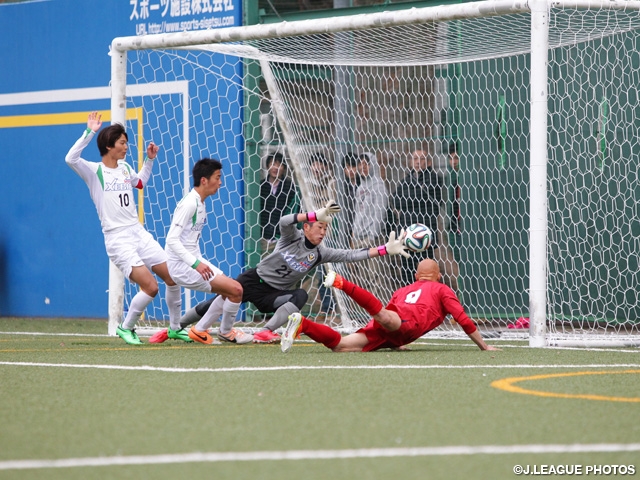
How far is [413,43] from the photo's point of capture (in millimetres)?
10070

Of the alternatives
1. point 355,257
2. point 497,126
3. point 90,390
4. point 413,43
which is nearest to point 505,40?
point 413,43

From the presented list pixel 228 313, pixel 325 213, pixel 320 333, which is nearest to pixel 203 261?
pixel 228 313

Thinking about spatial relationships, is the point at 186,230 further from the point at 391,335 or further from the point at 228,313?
the point at 391,335

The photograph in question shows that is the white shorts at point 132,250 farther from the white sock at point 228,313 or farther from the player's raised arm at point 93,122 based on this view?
the player's raised arm at point 93,122

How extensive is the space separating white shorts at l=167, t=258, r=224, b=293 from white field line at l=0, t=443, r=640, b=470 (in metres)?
5.08

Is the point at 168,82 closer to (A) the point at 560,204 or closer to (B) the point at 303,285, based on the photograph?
(B) the point at 303,285

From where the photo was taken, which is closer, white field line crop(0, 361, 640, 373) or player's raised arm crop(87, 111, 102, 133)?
white field line crop(0, 361, 640, 373)

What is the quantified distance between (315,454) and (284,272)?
5453 millimetres

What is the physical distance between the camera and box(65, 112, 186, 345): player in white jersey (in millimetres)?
8969

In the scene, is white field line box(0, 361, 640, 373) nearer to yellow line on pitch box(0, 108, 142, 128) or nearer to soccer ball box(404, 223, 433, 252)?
soccer ball box(404, 223, 433, 252)

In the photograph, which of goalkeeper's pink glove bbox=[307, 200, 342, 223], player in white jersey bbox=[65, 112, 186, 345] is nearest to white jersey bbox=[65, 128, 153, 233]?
player in white jersey bbox=[65, 112, 186, 345]

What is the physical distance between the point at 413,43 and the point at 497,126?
1.95 metres

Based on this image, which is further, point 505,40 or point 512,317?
point 512,317

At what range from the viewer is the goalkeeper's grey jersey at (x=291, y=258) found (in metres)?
8.87
